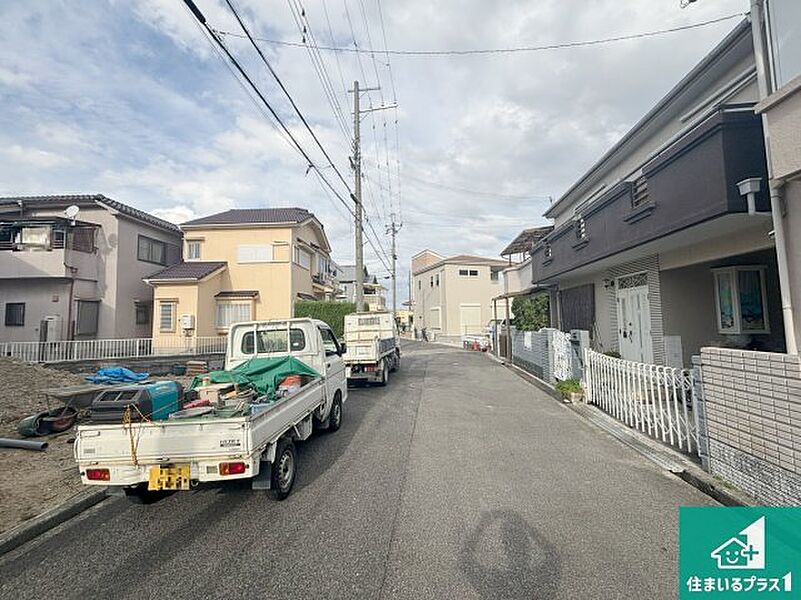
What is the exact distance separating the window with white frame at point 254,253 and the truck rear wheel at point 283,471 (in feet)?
55.7

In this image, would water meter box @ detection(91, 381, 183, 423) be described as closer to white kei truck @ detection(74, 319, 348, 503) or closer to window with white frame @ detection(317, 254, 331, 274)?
white kei truck @ detection(74, 319, 348, 503)

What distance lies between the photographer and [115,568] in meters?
2.89

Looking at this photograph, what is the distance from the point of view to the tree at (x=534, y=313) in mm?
16055

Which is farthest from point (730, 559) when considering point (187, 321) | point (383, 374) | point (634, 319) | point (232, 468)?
point (187, 321)

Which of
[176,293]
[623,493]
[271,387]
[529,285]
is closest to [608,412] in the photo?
[623,493]

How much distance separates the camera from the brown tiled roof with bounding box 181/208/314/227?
2031 cm

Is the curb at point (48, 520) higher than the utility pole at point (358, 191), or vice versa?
the utility pole at point (358, 191)

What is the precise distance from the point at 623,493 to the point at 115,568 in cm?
449

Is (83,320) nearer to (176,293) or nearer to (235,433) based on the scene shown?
(176,293)

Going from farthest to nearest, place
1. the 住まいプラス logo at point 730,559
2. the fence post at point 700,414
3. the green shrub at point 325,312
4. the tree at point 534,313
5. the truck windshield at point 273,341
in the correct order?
1. the green shrub at point 325,312
2. the tree at point 534,313
3. the truck windshield at point 273,341
4. the fence post at point 700,414
5. the 住まいプラス logo at point 730,559

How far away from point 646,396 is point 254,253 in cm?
1849

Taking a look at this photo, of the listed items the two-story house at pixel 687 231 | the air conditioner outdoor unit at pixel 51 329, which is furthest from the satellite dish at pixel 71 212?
the two-story house at pixel 687 231

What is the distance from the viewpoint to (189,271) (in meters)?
18.4

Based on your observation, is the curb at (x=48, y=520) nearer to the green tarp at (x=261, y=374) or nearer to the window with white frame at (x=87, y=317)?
the green tarp at (x=261, y=374)
